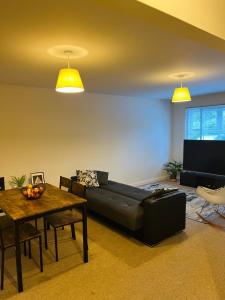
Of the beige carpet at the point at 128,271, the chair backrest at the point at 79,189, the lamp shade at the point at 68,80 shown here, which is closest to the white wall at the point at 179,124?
the beige carpet at the point at 128,271

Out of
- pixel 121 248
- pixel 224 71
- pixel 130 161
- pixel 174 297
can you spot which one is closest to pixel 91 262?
pixel 121 248

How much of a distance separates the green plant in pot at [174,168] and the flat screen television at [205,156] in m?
0.72

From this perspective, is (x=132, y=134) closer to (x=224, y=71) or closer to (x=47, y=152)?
(x=47, y=152)

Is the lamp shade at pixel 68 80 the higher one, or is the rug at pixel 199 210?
the lamp shade at pixel 68 80

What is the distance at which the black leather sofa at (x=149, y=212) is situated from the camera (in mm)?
3111

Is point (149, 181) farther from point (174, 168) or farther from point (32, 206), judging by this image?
point (32, 206)

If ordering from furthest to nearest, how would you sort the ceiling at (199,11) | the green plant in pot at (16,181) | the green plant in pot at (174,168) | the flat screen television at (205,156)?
the green plant in pot at (174,168) < the flat screen television at (205,156) < the green plant in pot at (16,181) < the ceiling at (199,11)

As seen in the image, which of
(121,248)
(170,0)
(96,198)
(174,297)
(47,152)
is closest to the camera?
(170,0)

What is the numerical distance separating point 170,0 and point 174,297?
240 centimetres

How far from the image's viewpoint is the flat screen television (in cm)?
541

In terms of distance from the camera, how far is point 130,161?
6219 millimetres

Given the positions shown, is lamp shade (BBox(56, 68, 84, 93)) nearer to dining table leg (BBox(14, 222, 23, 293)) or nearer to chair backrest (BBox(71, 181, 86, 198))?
chair backrest (BBox(71, 181, 86, 198))

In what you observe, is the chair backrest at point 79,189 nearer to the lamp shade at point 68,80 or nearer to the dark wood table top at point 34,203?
the dark wood table top at point 34,203

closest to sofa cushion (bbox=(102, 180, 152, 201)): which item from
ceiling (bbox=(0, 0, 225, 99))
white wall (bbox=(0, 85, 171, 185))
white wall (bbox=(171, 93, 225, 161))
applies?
white wall (bbox=(0, 85, 171, 185))
